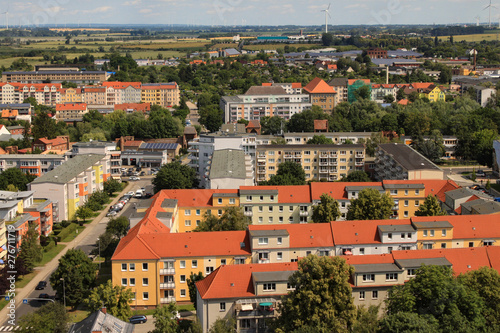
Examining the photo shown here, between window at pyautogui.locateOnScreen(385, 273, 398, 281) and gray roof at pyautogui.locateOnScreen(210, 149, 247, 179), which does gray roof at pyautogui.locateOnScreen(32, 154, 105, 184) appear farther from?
window at pyautogui.locateOnScreen(385, 273, 398, 281)

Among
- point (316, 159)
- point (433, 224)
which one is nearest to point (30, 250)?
point (433, 224)

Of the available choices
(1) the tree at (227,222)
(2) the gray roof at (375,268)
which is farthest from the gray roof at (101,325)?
(1) the tree at (227,222)

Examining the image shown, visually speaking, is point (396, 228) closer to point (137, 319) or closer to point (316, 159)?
point (137, 319)

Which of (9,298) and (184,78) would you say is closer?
(9,298)

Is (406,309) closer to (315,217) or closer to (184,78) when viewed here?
(315,217)

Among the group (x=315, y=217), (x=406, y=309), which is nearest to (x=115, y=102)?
(x=315, y=217)

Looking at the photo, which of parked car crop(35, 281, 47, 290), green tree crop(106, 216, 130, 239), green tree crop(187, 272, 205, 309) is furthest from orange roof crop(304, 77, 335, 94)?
green tree crop(187, 272, 205, 309)

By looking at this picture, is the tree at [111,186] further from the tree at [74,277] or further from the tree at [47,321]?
the tree at [47,321]
